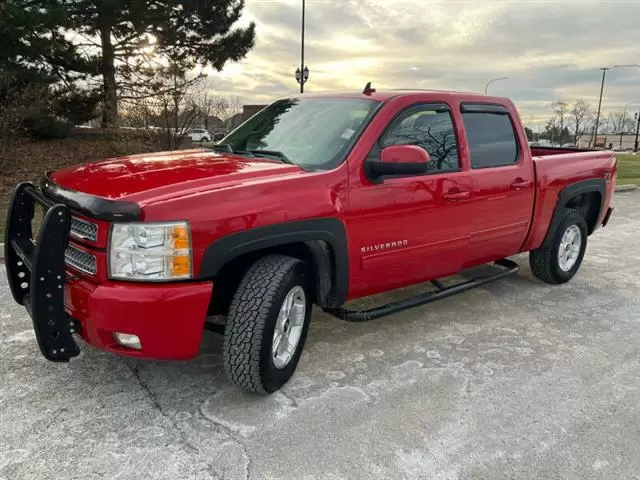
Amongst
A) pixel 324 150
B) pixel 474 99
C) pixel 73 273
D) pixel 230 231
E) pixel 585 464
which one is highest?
pixel 474 99

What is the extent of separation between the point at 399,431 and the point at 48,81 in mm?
14726

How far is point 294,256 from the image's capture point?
338 centimetres

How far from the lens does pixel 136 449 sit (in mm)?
2621

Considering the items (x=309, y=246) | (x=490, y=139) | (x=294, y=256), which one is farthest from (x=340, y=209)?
(x=490, y=139)

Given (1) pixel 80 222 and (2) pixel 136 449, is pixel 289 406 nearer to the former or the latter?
(2) pixel 136 449

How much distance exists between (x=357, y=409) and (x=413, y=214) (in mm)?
1396

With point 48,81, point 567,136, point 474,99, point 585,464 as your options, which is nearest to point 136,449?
point 585,464

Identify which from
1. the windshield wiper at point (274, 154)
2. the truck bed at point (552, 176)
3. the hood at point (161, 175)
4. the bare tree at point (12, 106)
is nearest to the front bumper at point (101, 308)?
the hood at point (161, 175)

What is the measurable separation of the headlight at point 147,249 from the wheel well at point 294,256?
429 millimetres

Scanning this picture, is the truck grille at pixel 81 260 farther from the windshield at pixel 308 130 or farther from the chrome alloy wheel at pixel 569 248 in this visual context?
the chrome alloy wheel at pixel 569 248

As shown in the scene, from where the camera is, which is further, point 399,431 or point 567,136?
point 567,136

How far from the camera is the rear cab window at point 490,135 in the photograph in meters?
4.30

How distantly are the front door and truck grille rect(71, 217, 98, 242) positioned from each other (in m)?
1.44

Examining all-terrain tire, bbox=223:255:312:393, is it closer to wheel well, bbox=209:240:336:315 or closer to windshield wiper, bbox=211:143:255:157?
wheel well, bbox=209:240:336:315
